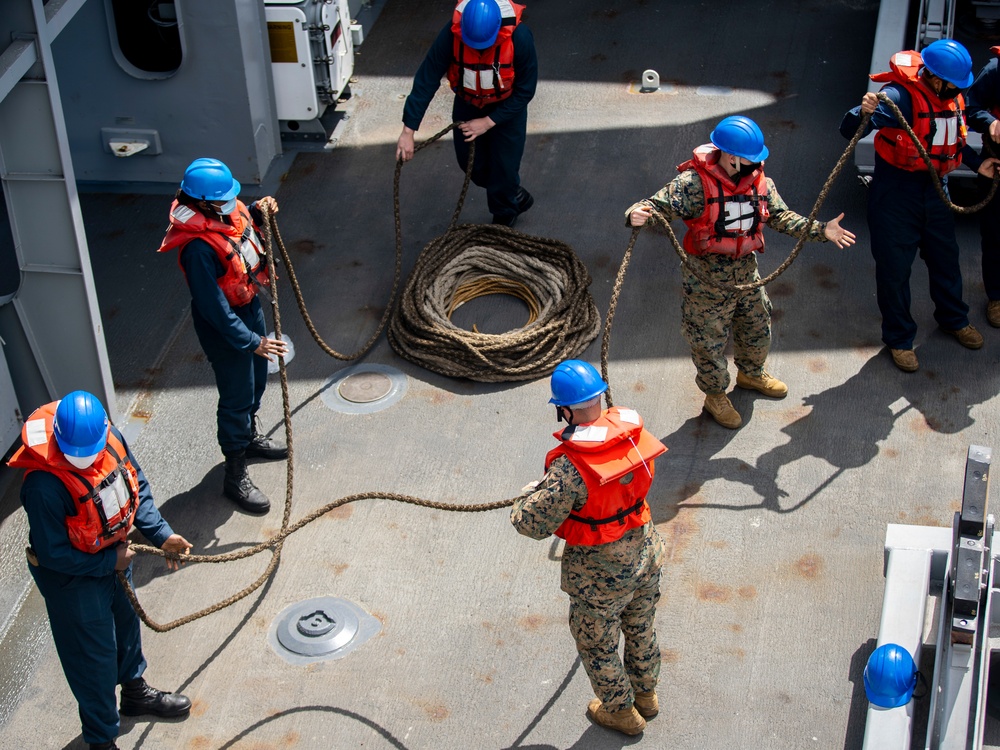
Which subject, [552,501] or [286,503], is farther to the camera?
[286,503]

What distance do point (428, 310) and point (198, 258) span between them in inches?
74.0

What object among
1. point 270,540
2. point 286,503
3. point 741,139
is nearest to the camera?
point 270,540

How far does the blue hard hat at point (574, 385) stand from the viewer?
14.3ft

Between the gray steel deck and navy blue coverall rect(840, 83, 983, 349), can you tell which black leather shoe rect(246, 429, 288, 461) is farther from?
navy blue coverall rect(840, 83, 983, 349)

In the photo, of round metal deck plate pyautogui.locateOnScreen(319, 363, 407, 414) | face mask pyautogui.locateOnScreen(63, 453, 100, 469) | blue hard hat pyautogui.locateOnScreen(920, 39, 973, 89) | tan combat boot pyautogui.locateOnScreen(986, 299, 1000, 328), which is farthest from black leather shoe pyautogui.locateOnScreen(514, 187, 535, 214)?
face mask pyautogui.locateOnScreen(63, 453, 100, 469)

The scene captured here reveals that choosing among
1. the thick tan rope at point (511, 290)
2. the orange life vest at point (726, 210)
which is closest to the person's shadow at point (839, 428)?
the thick tan rope at point (511, 290)

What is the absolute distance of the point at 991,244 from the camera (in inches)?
276

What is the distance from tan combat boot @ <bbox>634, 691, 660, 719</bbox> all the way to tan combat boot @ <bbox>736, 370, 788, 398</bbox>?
219 cm

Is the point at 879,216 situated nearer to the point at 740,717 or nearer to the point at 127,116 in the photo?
the point at 740,717

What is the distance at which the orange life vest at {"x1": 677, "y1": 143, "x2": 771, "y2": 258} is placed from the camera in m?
5.81

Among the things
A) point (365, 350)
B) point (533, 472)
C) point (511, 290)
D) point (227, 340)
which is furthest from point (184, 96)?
point (533, 472)

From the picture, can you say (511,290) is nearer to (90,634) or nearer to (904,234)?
(904,234)

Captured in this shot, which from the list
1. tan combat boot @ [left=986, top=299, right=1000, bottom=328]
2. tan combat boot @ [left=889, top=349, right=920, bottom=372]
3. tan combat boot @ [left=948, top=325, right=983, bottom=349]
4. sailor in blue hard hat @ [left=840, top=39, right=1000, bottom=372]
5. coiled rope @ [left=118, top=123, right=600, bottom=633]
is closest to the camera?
coiled rope @ [left=118, top=123, right=600, bottom=633]

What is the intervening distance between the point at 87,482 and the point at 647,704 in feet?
7.94
